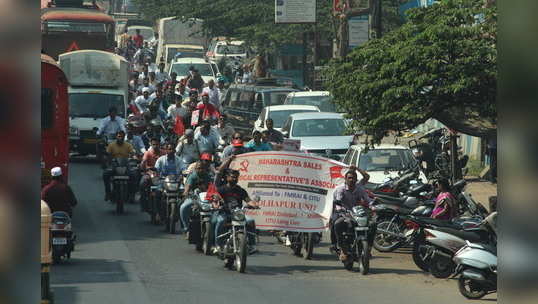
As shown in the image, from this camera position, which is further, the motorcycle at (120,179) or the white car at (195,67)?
the white car at (195,67)

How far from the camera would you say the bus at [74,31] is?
36.7m

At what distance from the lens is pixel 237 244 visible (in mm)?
14117

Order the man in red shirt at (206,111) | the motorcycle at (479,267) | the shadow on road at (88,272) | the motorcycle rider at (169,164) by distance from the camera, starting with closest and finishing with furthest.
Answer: the motorcycle at (479,267) → the shadow on road at (88,272) → the motorcycle rider at (169,164) → the man in red shirt at (206,111)

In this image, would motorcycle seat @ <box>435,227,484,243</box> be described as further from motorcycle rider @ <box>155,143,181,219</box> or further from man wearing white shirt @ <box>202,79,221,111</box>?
man wearing white shirt @ <box>202,79,221,111</box>

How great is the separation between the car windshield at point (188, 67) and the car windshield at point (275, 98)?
14.9m

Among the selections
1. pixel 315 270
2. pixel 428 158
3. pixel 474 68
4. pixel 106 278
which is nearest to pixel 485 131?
pixel 474 68

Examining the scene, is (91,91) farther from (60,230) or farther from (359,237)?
(359,237)

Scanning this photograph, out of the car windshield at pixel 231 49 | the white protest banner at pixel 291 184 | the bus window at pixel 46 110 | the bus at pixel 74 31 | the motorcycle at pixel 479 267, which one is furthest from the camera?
the car windshield at pixel 231 49

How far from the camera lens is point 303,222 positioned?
1520 centimetres

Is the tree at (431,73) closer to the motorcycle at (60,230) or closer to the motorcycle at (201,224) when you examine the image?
the motorcycle at (201,224)

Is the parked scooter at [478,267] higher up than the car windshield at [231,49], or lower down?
lower down

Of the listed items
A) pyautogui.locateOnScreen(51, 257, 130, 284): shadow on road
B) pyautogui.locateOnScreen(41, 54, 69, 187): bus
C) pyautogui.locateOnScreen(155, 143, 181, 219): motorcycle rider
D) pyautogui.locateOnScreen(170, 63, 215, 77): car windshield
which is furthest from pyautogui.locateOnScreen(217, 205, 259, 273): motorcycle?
pyautogui.locateOnScreen(170, 63, 215, 77): car windshield

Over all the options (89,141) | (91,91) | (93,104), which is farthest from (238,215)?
(91,91)

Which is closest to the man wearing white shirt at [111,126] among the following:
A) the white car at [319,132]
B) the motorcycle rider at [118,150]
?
the motorcycle rider at [118,150]
